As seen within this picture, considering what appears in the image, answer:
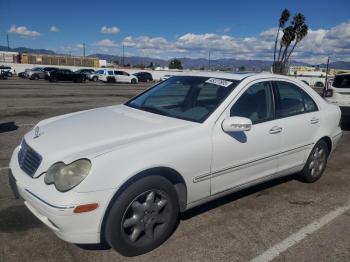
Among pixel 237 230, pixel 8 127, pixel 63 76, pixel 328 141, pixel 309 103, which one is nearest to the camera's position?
pixel 237 230

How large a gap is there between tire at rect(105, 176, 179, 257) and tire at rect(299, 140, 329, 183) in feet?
8.23

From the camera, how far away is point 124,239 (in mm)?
3061

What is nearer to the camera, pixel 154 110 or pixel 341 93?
pixel 154 110

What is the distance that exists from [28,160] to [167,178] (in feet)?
4.17

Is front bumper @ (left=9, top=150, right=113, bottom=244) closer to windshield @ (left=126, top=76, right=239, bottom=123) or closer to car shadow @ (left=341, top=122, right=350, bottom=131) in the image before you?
windshield @ (left=126, top=76, right=239, bottom=123)

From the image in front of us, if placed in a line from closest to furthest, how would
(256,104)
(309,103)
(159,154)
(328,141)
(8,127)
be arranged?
(159,154) < (256,104) < (309,103) < (328,141) < (8,127)

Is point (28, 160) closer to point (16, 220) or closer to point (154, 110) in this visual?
point (16, 220)

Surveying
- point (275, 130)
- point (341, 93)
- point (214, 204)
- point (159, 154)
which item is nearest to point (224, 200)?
point (214, 204)

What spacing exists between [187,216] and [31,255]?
64.6 inches

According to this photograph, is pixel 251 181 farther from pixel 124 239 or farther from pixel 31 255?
pixel 31 255

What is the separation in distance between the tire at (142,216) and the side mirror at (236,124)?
84cm

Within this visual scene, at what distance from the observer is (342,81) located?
10.4 m

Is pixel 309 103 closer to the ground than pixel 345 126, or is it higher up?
higher up

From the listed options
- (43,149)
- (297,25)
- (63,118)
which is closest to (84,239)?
(43,149)
